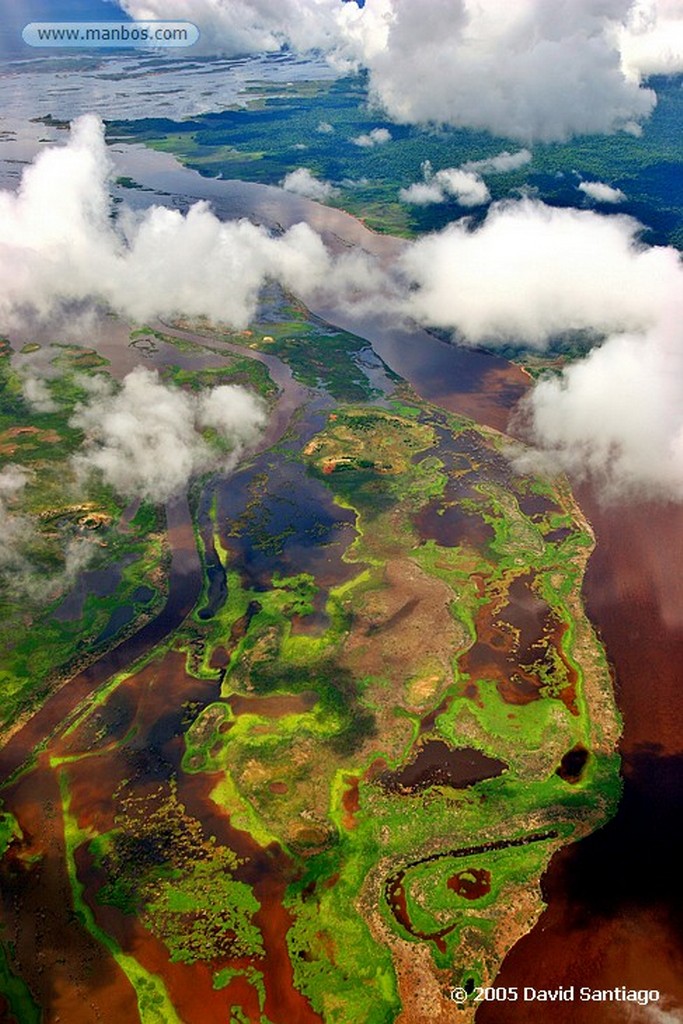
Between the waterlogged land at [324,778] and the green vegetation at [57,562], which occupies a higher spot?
the green vegetation at [57,562]

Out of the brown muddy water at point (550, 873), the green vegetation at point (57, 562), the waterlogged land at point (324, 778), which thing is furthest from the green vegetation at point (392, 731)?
the green vegetation at point (57, 562)

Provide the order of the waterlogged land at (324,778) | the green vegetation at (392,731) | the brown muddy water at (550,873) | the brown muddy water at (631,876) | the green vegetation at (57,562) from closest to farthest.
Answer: the brown muddy water at (550,873)
the brown muddy water at (631,876)
the waterlogged land at (324,778)
the green vegetation at (392,731)
the green vegetation at (57,562)

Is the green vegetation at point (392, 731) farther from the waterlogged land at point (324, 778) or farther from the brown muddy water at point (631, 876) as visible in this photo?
the brown muddy water at point (631, 876)

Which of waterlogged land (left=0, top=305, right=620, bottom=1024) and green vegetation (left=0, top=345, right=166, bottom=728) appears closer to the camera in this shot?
waterlogged land (left=0, top=305, right=620, bottom=1024)

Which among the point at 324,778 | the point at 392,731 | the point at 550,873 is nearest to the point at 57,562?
the point at 324,778

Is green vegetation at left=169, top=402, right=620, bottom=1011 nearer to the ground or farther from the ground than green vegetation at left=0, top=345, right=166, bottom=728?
nearer to the ground

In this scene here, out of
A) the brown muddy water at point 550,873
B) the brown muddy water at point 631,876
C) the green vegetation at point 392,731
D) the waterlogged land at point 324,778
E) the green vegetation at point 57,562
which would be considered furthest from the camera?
the green vegetation at point 57,562

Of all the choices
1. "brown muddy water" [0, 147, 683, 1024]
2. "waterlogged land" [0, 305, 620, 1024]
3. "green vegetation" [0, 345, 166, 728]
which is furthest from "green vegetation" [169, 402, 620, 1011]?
"green vegetation" [0, 345, 166, 728]

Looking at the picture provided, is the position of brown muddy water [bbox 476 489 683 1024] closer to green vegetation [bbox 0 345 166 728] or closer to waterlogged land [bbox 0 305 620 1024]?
waterlogged land [bbox 0 305 620 1024]
